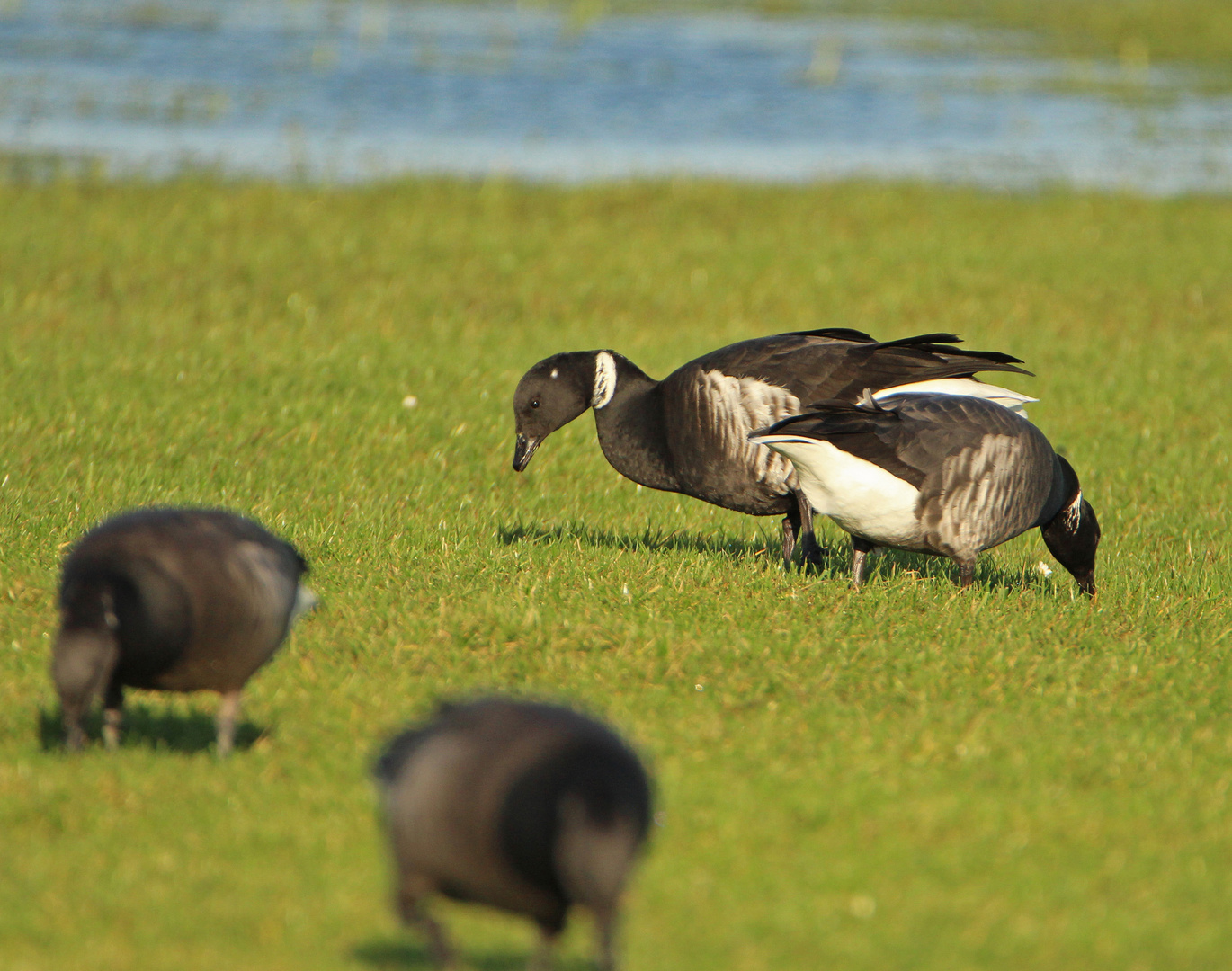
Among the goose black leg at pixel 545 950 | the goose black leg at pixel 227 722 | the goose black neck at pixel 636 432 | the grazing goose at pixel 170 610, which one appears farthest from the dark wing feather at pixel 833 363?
the goose black leg at pixel 545 950

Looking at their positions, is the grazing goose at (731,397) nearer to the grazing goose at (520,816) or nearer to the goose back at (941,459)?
the goose back at (941,459)

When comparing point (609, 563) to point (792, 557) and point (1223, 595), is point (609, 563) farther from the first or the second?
point (1223, 595)

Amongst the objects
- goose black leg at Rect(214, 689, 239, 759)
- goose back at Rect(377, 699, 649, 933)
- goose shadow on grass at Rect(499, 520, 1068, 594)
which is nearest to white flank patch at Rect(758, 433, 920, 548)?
goose shadow on grass at Rect(499, 520, 1068, 594)

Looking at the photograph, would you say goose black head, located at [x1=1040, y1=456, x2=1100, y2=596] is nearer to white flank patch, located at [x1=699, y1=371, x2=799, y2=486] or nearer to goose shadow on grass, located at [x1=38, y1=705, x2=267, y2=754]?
white flank patch, located at [x1=699, y1=371, x2=799, y2=486]

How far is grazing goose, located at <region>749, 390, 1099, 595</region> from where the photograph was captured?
8312mm

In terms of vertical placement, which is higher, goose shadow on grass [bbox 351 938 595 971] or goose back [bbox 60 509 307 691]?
goose back [bbox 60 509 307 691]

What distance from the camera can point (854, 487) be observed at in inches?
330

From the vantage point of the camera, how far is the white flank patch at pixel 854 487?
833 cm

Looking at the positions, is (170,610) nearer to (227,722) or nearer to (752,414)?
(227,722)

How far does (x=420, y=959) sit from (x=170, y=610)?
174cm

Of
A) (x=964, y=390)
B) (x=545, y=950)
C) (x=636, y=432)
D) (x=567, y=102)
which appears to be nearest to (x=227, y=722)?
(x=545, y=950)

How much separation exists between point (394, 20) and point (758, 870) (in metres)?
48.5

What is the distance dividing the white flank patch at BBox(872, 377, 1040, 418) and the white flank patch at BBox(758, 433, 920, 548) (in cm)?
116

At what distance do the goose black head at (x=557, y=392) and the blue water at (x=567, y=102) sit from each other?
47.8 feet
